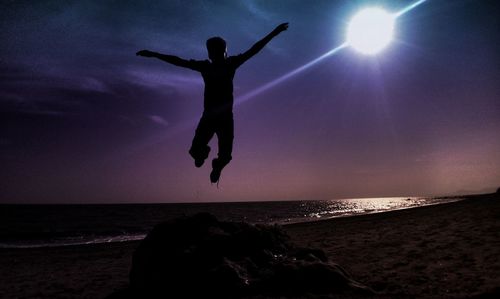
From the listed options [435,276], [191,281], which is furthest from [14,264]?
[435,276]

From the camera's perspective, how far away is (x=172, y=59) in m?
4.66

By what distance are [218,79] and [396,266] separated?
21.4ft

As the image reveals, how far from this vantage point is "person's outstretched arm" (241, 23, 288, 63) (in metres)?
4.31

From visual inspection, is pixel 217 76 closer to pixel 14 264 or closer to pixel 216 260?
pixel 216 260

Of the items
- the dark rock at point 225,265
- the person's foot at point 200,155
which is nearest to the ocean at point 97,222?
the dark rock at point 225,265

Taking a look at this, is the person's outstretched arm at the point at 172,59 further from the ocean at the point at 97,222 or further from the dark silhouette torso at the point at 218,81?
the ocean at the point at 97,222

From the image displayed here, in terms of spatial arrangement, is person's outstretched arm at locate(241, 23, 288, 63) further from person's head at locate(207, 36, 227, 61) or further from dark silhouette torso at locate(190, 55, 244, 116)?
person's head at locate(207, 36, 227, 61)

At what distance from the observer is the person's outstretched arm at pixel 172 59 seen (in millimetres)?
4617

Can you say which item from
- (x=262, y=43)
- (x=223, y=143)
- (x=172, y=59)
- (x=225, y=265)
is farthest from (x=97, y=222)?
(x=262, y=43)

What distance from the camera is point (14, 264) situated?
578 inches

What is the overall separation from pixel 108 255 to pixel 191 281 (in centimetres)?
1140

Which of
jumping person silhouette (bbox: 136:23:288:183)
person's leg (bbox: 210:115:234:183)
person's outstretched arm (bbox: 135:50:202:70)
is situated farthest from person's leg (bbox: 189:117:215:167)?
person's outstretched arm (bbox: 135:50:202:70)

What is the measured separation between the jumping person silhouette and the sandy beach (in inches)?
156

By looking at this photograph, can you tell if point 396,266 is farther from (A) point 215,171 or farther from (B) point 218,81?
(B) point 218,81
